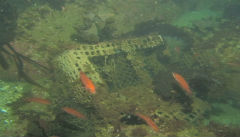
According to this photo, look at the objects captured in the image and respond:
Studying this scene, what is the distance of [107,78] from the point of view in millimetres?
5547

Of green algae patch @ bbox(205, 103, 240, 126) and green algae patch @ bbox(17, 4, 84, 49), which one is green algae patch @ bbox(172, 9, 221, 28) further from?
green algae patch @ bbox(205, 103, 240, 126)

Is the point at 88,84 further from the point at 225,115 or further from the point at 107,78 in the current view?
the point at 225,115

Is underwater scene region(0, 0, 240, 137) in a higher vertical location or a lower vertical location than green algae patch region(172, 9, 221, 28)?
lower

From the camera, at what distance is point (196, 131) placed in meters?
3.71

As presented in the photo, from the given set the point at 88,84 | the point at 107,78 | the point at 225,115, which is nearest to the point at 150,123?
the point at 88,84

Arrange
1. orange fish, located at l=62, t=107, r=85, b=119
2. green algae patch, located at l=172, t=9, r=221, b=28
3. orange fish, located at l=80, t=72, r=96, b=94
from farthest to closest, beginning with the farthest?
green algae patch, located at l=172, t=9, r=221, b=28 → orange fish, located at l=80, t=72, r=96, b=94 → orange fish, located at l=62, t=107, r=85, b=119

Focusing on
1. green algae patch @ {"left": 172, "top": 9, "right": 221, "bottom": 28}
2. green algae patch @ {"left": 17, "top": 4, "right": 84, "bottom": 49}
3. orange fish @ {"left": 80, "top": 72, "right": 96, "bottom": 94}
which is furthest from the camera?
green algae patch @ {"left": 172, "top": 9, "right": 221, "bottom": 28}

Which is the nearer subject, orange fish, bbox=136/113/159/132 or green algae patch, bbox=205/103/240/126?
orange fish, bbox=136/113/159/132

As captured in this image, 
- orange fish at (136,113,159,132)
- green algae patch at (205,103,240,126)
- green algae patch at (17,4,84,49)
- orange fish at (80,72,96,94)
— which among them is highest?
green algae patch at (17,4,84,49)

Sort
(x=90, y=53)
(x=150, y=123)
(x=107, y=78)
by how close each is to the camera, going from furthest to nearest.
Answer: (x=107, y=78)
(x=90, y=53)
(x=150, y=123)

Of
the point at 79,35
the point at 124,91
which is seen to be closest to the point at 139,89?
the point at 124,91

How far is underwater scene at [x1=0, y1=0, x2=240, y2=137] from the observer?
3840 mm

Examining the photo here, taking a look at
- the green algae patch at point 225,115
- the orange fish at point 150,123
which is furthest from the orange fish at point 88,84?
the green algae patch at point 225,115

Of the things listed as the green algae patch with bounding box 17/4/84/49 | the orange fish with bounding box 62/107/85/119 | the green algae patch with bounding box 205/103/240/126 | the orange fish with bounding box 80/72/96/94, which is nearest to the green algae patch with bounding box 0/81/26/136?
the orange fish with bounding box 62/107/85/119
